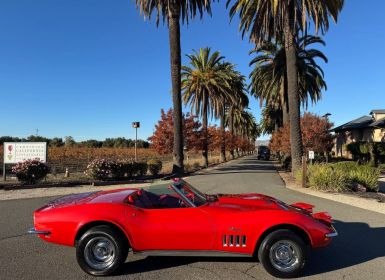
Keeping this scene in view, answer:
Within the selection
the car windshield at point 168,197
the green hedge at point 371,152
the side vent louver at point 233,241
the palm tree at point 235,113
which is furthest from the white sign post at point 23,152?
the palm tree at point 235,113

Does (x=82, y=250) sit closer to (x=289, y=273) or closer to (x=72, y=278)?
(x=72, y=278)

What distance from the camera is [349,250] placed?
6.44m

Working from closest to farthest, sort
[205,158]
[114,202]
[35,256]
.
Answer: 1. [114,202]
2. [35,256]
3. [205,158]

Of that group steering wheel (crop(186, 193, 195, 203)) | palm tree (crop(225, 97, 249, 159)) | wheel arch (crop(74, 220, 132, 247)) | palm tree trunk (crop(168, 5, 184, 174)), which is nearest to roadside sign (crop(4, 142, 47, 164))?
palm tree trunk (crop(168, 5, 184, 174))

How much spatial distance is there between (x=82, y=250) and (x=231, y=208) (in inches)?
81.4

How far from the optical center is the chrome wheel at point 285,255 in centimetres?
504

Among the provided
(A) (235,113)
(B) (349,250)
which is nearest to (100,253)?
(B) (349,250)

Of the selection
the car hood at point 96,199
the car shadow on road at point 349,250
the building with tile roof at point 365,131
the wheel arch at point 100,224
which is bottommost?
the car shadow on road at point 349,250

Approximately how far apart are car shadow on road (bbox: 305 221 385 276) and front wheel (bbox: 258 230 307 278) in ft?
1.08

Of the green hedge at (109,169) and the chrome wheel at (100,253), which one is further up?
the green hedge at (109,169)

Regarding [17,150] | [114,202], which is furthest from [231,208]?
[17,150]

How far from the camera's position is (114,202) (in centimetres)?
534

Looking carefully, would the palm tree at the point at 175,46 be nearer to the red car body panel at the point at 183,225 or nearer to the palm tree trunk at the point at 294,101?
the palm tree trunk at the point at 294,101

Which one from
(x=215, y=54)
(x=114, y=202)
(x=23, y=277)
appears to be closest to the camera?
(x=23, y=277)
